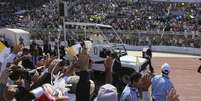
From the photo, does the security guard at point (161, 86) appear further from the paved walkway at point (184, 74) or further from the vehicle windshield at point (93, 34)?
the vehicle windshield at point (93, 34)

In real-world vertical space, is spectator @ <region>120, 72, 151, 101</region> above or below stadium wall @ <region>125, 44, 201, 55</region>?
above

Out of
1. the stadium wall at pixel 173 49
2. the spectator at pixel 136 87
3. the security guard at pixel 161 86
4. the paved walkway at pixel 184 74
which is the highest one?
the spectator at pixel 136 87

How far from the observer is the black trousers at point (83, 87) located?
697 cm

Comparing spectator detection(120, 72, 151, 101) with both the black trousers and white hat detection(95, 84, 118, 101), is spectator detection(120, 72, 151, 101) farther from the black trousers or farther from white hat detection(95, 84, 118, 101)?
white hat detection(95, 84, 118, 101)

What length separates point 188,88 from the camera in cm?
2191

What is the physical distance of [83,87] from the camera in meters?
6.97

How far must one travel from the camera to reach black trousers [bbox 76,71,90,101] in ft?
22.9

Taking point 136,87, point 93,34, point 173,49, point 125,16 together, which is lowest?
point 173,49

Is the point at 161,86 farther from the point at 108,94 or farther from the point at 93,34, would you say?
the point at 93,34

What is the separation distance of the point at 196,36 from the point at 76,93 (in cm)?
3742

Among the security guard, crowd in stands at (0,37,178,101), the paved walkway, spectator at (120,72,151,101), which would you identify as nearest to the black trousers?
crowd in stands at (0,37,178,101)

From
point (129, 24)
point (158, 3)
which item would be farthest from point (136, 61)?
point (158, 3)

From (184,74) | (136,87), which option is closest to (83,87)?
(136,87)

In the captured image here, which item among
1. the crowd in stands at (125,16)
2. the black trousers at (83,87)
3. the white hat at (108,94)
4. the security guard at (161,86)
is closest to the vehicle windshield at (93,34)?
the crowd in stands at (125,16)
